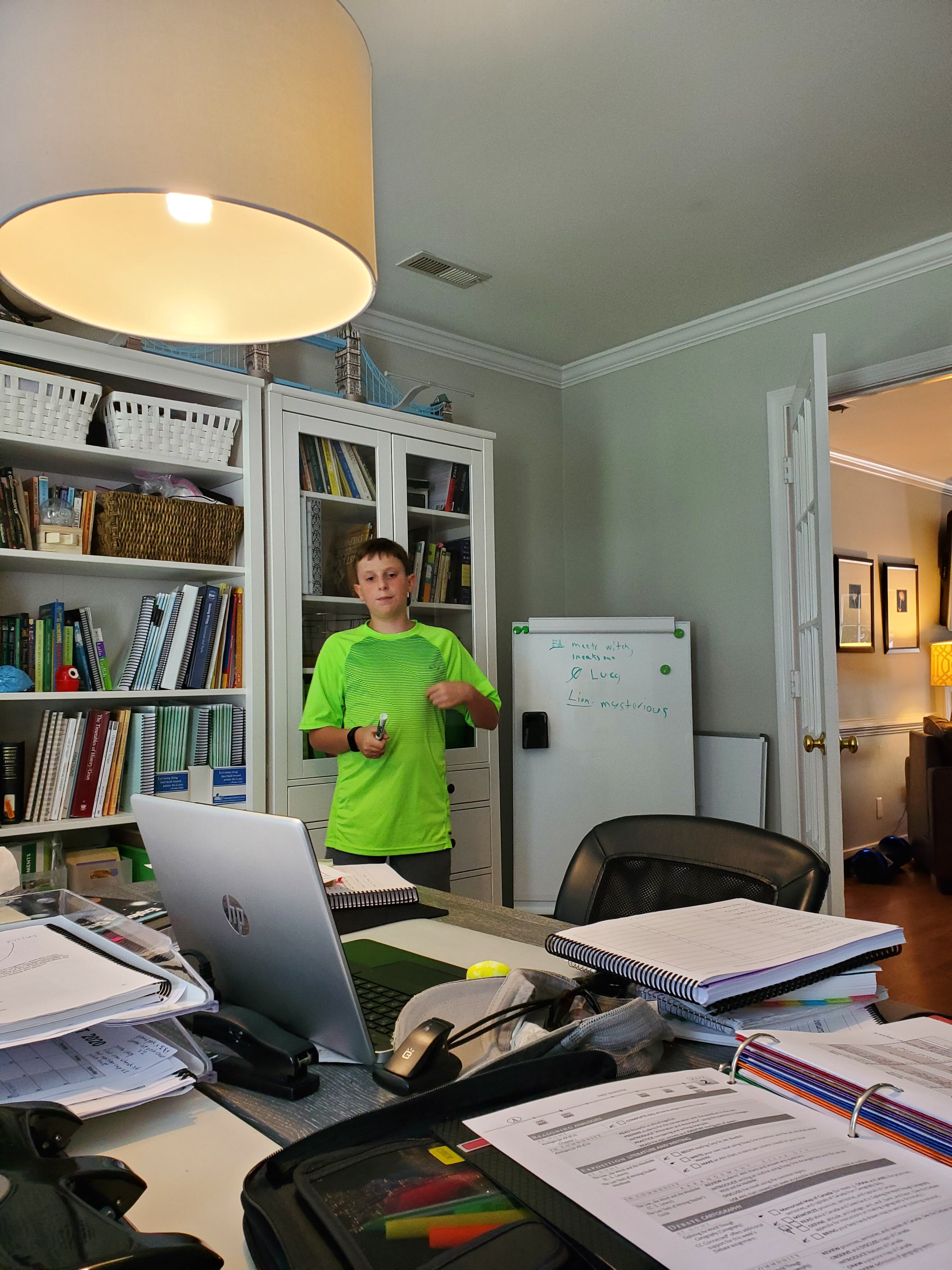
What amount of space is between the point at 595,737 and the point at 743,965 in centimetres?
275

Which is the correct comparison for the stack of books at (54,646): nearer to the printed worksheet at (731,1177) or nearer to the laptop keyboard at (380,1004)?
the laptop keyboard at (380,1004)

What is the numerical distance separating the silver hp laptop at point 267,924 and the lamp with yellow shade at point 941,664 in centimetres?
621

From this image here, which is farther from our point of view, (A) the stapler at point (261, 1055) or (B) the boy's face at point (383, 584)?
(B) the boy's face at point (383, 584)

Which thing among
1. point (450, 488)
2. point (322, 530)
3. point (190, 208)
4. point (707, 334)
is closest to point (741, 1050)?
point (190, 208)

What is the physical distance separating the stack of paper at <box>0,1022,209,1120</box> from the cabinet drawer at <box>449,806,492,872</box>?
7.86 ft

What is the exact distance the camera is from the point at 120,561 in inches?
101

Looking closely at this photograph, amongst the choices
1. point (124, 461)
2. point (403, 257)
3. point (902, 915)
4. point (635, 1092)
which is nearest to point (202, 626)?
point (124, 461)

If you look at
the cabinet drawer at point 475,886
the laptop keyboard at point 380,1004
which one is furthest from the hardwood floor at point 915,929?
the laptop keyboard at point 380,1004

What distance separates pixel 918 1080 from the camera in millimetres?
724

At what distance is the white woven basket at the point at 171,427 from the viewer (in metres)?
2.61

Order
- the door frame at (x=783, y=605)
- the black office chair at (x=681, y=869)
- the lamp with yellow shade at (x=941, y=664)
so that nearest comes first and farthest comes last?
the black office chair at (x=681, y=869)
the door frame at (x=783, y=605)
the lamp with yellow shade at (x=941, y=664)

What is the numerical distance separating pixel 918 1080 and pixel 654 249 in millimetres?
2938

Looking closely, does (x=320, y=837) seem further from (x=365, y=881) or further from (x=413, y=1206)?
(x=413, y=1206)

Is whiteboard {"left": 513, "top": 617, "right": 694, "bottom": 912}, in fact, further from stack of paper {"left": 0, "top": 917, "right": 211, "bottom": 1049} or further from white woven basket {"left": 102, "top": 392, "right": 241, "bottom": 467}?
stack of paper {"left": 0, "top": 917, "right": 211, "bottom": 1049}
